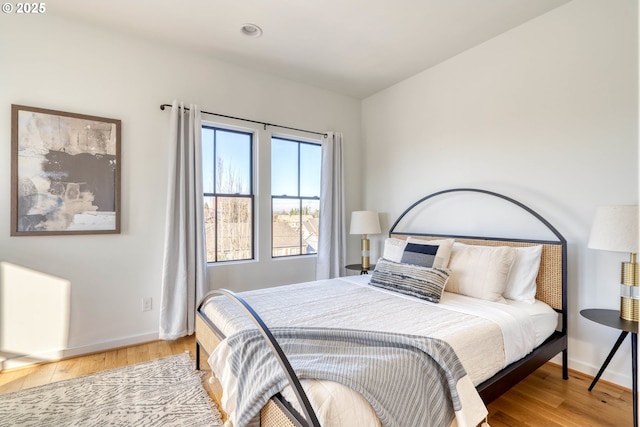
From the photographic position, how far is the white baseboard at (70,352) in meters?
2.35

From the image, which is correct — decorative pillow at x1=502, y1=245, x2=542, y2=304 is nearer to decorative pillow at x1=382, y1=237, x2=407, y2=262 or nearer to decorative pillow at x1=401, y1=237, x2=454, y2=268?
decorative pillow at x1=401, y1=237, x2=454, y2=268

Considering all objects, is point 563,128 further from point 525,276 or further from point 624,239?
point 525,276

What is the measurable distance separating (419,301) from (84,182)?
2.91 meters

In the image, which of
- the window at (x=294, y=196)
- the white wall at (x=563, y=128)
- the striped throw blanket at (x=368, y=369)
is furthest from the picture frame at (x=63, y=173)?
the white wall at (x=563, y=128)

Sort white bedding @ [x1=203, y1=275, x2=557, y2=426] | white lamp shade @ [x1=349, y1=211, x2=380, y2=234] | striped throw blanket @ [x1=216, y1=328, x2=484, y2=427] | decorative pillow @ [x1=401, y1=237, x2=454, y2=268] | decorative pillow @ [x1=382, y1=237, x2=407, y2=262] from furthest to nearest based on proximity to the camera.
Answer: white lamp shade @ [x1=349, y1=211, x2=380, y2=234], decorative pillow @ [x1=382, y1=237, x2=407, y2=262], decorative pillow @ [x1=401, y1=237, x2=454, y2=268], white bedding @ [x1=203, y1=275, x2=557, y2=426], striped throw blanket @ [x1=216, y1=328, x2=484, y2=427]

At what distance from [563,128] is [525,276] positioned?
122 centimetres

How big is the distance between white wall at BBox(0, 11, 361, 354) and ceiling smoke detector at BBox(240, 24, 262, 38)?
2.02ft

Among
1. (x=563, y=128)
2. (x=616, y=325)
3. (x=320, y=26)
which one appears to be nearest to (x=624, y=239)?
(x=616, y=325)

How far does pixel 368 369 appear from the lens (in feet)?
3.88

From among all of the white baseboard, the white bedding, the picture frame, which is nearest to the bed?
the white bedding

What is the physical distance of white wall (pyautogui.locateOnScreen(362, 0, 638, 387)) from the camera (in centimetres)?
212

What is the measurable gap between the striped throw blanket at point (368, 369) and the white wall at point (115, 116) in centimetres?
182

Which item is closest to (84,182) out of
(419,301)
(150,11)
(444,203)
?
A: (150,11)

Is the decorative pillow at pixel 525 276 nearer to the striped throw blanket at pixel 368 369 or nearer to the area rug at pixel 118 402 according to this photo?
the striped throw blanket at pixel 368 369
